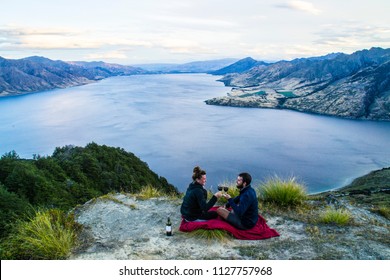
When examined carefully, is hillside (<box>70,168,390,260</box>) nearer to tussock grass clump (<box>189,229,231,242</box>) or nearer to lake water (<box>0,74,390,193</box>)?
tussock grass clump (<box>189,229,231,242</box>)

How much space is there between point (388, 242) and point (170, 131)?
317 ft

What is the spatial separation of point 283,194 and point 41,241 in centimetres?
698

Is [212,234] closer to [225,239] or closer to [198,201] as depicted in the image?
[225,239]

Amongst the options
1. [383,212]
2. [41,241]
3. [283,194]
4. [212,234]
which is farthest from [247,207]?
[383,212]

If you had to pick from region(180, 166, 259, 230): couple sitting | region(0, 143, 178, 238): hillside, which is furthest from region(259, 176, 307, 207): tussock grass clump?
region(0, 143, 178, 238): hillside

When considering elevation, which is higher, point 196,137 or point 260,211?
point 260,211

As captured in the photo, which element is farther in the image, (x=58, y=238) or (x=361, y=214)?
(x=361, y=214)

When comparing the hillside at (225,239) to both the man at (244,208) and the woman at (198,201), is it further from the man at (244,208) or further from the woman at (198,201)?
the woman at (198,201)

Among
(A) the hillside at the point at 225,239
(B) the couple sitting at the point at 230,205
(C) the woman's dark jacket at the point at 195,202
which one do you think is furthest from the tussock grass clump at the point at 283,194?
(C) the woman's dark jacket at the point at 195,202

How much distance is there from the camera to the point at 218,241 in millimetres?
8172

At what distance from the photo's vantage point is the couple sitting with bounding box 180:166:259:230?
836 cm

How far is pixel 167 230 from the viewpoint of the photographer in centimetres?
859
